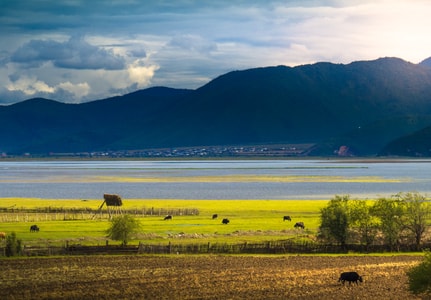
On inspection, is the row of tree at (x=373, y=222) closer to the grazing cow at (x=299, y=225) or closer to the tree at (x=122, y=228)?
the grazing cow at (x=299, y=225)

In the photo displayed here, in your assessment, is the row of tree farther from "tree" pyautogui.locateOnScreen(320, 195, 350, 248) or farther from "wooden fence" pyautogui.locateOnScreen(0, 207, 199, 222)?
"wooden fence" pyautogui.locateOnScreen(0, 207, 199, 222)

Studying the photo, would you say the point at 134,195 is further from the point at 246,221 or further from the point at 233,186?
the point at 246,221

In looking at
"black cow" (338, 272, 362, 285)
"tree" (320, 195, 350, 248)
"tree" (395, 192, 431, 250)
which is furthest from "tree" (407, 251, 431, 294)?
"tree" (395, 192, 431, 250)

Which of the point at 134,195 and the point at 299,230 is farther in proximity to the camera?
the point at 134,195

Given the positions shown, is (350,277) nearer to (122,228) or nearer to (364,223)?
(364,223)

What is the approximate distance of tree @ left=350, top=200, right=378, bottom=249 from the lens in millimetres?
64250

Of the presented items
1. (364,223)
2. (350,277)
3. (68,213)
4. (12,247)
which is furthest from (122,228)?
(68,213)

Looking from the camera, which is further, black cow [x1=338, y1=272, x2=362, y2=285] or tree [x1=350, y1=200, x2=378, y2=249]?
tree [x1=350, y1=200, x2=378, y2=249]

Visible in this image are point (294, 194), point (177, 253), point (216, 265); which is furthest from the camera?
point (294, 194)

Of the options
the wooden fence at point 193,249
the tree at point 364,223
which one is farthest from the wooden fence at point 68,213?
the tree at point 364,223

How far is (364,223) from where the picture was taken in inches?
2537

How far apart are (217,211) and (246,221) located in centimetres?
1487

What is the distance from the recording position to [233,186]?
163625mm

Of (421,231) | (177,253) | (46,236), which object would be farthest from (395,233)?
(46,236)
